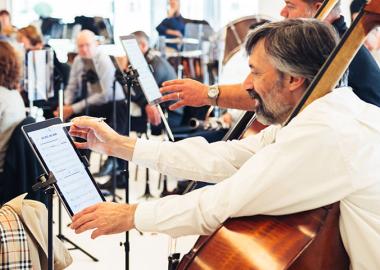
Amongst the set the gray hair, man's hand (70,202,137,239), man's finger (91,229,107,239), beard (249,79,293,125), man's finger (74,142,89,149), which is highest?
the gray hair

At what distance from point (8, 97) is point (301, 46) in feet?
7.85

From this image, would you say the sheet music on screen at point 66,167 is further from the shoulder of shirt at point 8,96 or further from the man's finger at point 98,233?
the shoulder of shirt at point 8,96

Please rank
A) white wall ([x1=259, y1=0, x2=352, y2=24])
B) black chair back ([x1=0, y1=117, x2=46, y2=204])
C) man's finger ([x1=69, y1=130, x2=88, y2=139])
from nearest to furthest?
man's finger ([x1=69, y1=130, x2=88, y2=139])
black chair back ([x1=0, y1=117, x2=46, y2=204])
white wall ([x1=259, y1=0, x2=352, y2=24])

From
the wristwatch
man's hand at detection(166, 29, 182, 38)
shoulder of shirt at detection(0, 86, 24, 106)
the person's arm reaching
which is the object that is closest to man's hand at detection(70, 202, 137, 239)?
the person's arm reaching

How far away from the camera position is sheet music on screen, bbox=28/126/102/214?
176 cm

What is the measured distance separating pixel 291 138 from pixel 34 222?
40.1 inches

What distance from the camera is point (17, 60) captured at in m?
3.68

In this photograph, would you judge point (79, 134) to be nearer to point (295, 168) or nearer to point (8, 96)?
point (295, 168)

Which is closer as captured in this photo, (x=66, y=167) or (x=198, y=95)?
(x=66, y=167)

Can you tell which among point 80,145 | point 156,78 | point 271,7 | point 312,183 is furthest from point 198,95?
point 271,7

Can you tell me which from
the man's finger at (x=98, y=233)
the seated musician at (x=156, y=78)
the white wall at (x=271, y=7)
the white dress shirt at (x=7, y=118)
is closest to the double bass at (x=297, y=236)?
the man's finger at (x=98, y=233)

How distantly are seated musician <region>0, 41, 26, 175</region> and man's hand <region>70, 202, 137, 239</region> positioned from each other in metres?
2.00

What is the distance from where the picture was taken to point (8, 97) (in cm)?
354

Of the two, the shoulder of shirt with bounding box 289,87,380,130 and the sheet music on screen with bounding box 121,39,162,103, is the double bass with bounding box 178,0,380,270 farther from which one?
the sheet music on screen with bounding box 121,39,162,103
